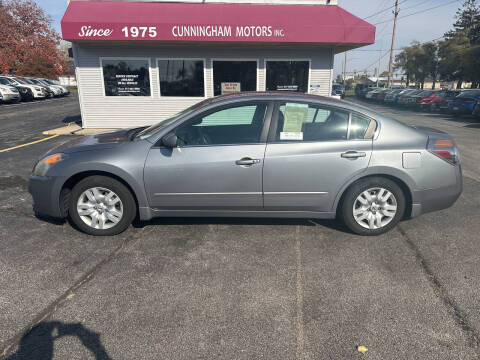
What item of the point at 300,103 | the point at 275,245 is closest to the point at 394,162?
the point at 300,103

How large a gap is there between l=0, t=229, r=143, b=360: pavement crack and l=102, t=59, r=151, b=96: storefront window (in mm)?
8940

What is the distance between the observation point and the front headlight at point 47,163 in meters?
3.89

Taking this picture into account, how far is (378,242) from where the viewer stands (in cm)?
391

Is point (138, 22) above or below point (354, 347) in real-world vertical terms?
above

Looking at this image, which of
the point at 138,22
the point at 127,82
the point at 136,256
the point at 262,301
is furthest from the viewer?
the point at 127,82

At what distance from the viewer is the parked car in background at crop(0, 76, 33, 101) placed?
23.1 meters

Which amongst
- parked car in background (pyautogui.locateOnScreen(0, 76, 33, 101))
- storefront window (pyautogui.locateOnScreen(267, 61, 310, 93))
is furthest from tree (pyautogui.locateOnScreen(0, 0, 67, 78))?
storefront window (pyautogui.locateOnScreen(267, 61, 310, 93))

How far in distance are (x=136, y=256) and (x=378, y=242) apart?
107 inches

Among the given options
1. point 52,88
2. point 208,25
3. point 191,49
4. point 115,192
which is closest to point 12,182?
point 115,192

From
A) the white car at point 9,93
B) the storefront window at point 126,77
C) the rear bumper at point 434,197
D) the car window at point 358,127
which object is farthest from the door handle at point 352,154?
the white car at point 9,93

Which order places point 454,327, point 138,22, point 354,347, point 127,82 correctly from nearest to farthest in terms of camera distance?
point 354,347
point 454,327
point 138,22
point 127,82

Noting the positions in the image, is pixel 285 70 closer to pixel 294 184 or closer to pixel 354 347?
pixel 294 184

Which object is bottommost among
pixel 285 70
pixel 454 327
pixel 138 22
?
pixel 454 327

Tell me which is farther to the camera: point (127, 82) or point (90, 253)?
point (127, 82)
